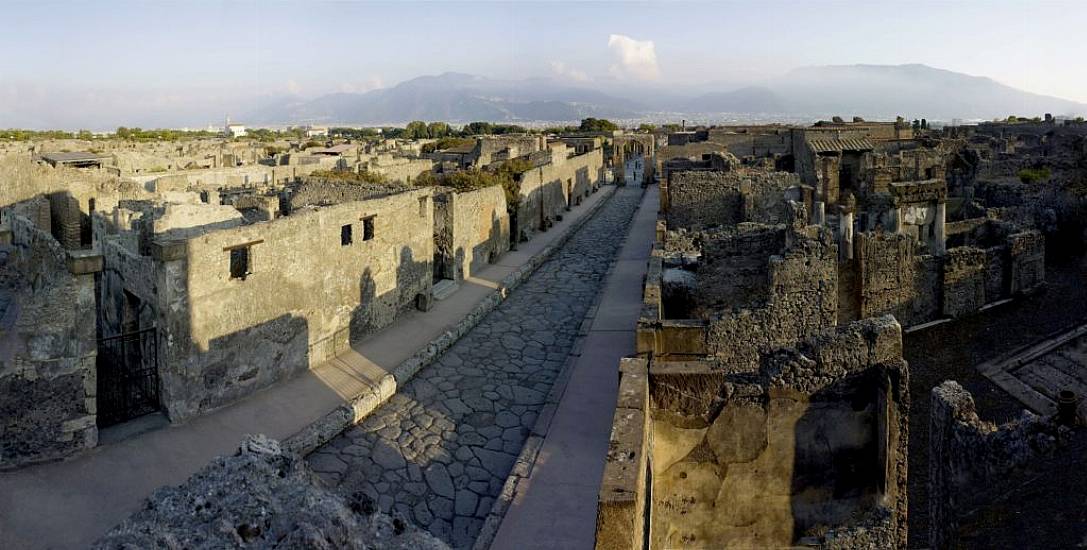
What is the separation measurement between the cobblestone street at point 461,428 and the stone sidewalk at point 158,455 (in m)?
0.70

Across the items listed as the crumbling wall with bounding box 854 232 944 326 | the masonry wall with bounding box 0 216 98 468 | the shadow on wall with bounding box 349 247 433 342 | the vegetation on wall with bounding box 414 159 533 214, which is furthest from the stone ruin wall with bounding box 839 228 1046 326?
the vegetation on wall with bounding box 414 159 533 214

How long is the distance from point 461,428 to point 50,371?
4.65 m

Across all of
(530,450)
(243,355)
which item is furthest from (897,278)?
(243,355)

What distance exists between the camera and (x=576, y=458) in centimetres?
857

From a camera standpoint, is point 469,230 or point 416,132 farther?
point 416,132

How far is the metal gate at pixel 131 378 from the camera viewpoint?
31.1ft

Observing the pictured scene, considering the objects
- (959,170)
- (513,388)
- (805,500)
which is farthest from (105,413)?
(959,170)

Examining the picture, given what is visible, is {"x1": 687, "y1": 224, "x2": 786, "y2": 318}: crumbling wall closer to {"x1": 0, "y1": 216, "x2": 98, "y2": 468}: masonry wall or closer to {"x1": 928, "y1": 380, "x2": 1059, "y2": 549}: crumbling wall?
{"x1": 928, "y1": 380, "x2": 1059, "y2": 549}: crumbling wall

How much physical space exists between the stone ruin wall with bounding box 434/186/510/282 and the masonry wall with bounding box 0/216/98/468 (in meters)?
9.46

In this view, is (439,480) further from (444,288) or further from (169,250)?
(444,288)

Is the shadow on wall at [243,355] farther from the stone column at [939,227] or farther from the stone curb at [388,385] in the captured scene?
the stone column at [939,227]

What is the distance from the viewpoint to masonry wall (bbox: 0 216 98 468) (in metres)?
7.98

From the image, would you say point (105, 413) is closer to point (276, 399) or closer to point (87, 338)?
point (87, 338)

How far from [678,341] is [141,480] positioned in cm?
591
